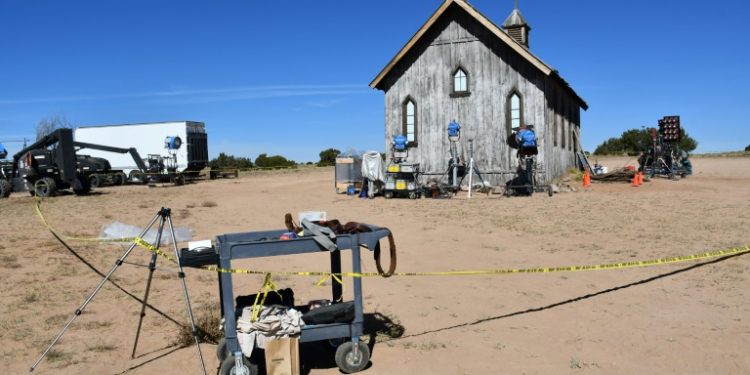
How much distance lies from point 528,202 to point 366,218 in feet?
18.2

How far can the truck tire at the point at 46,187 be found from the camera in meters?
23.6

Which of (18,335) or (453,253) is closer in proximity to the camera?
(18,335)

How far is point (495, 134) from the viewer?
2295cm

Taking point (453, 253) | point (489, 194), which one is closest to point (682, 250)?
point (453, 253)

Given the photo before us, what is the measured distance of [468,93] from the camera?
76.1ft

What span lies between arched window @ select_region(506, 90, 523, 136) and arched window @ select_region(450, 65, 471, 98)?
1.55 m

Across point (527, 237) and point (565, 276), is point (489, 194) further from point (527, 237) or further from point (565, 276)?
Answer: point (565, 276)

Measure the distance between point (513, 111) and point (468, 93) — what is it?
5.81ft

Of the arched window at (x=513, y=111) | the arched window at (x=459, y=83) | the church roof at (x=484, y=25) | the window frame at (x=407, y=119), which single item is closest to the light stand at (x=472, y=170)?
the arched window at (x=513, y=111)

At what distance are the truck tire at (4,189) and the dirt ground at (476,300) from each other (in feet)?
34.5

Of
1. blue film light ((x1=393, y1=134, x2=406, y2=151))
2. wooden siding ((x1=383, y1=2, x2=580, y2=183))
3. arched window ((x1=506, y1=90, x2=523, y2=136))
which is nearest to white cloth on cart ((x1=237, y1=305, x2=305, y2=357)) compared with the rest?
wooden siding ((x1=383, y1=2, x2=580, y2=183))

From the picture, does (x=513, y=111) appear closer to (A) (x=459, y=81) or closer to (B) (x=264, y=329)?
(A) (x=459, y=81)

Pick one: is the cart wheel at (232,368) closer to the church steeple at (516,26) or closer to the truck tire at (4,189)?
the truck tire at (4,189)

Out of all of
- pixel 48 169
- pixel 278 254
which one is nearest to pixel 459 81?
pixel 48 169
